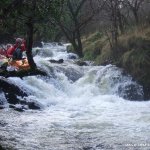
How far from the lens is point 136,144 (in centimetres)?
769

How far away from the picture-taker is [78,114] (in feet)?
34.6

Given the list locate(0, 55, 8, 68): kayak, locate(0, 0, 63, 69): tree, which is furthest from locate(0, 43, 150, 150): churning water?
locate(0, 0, 63, 69): tree

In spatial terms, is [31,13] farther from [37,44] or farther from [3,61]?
[37,44]

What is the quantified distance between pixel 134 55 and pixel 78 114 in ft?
14.3

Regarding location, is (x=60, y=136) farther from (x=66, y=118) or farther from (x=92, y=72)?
(x=92, y=72)

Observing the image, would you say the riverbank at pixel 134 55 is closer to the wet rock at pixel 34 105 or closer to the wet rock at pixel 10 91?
the wet rock at pixel 34 105

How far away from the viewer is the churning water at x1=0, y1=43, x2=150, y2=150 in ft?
25.7

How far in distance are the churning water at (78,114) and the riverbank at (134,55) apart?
0.94 ft

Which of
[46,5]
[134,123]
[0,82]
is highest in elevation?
[46,5]

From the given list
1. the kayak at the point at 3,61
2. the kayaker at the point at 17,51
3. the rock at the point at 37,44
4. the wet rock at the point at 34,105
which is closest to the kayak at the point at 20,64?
the kayak at the point at 3,61

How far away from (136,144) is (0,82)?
5.55m

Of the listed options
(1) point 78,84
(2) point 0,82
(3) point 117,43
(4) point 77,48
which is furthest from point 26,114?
(4) point 77,48

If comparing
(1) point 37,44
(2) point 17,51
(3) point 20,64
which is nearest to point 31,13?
(3) point 20,64

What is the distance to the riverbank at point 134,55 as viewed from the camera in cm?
1367
